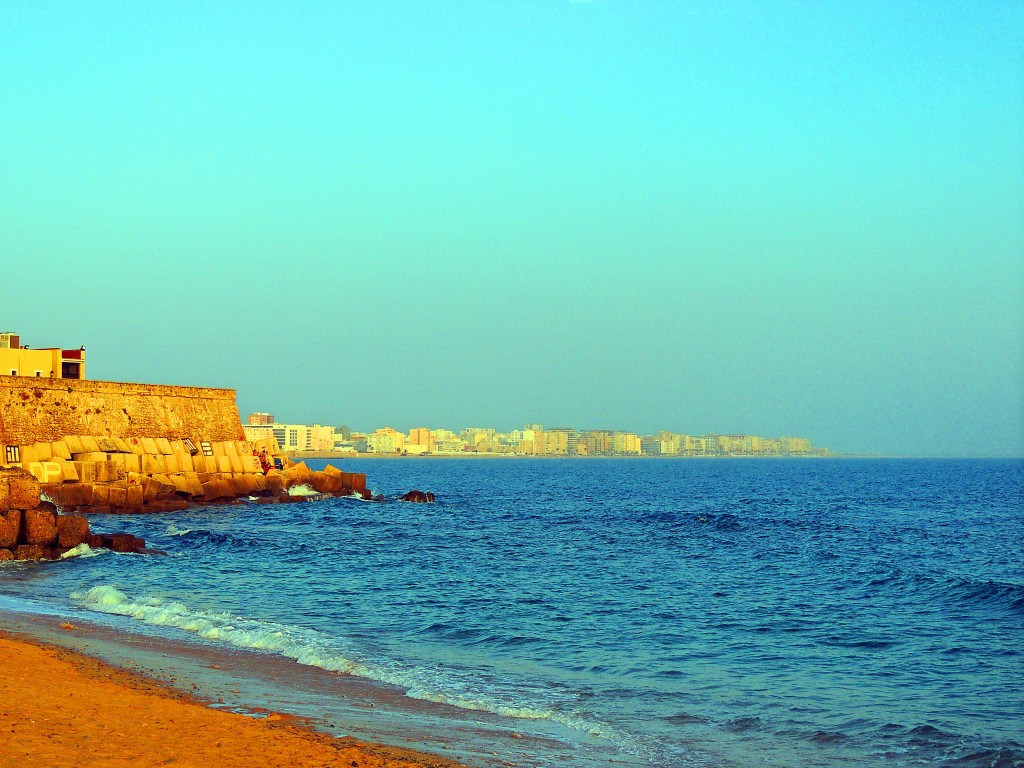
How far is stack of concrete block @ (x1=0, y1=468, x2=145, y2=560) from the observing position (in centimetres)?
2389

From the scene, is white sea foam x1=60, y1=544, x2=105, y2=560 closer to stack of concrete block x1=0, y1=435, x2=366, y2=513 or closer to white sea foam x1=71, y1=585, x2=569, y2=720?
white sea foam x1=71, y1=585, x2=569, y2=720

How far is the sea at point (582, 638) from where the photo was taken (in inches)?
405

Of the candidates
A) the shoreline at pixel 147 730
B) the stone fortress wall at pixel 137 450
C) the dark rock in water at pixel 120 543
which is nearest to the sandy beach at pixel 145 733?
the shoreline at pixel 147 730

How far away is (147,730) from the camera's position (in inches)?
336

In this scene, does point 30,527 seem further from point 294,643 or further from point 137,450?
point 137,450

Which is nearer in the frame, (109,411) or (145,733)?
(145,733)

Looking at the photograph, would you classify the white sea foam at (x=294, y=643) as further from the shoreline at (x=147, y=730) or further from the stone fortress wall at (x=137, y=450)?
the stone fortress wall at (x=137, y=450)

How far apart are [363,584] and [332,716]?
11653 millimetres

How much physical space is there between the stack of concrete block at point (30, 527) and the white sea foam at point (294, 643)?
5.79 m

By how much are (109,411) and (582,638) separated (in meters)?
37.2

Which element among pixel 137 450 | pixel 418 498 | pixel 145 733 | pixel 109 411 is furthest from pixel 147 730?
pixel 418 498

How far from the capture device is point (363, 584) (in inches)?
854

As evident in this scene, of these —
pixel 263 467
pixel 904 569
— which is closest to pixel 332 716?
pixel 904 569

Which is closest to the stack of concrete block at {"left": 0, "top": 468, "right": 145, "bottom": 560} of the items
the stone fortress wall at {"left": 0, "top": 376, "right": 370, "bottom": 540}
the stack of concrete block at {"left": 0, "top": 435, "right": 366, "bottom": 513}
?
the stone fortress wall at {"left": 0, "top": 376, "right": 370, "bottom": 540}
